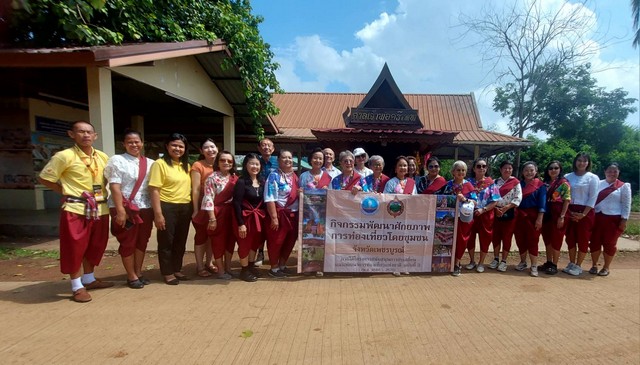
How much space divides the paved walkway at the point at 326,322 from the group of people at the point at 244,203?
40 centimetres

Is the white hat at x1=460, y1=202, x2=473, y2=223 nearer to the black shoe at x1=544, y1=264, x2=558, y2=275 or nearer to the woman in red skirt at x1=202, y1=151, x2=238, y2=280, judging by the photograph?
the black shoe at x1=544, y1=264, x2=558, y2=275

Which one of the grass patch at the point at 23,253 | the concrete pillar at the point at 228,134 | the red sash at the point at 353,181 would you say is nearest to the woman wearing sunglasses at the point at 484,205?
the red sash at the point at 353,181

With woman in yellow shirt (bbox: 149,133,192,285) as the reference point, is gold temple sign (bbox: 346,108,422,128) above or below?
above

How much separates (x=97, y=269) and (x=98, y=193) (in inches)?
67.2

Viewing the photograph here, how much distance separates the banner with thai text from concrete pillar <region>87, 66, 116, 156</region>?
336cm

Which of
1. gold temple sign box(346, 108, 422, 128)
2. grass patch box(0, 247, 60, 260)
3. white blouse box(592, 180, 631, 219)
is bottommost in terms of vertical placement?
grass patch box(0, 247, 60, 260)

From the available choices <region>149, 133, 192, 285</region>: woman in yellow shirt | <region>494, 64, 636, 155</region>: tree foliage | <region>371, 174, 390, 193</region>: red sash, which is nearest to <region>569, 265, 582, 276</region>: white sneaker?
<region>371, 174, 390, 193</region>: red sash

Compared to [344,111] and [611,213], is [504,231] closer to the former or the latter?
[611,213]

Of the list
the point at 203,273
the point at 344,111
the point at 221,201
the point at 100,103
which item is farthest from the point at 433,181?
the point at 344,111

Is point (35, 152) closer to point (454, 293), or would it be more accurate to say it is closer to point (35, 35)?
point (35, 35)

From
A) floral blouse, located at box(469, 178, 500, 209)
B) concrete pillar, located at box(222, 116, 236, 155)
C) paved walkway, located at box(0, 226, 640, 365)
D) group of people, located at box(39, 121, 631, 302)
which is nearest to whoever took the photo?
paved walkway, located at box(0, 226, 640, 365)

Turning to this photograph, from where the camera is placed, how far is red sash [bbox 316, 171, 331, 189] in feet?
13.5

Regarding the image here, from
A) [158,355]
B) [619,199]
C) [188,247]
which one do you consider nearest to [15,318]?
[158,355]

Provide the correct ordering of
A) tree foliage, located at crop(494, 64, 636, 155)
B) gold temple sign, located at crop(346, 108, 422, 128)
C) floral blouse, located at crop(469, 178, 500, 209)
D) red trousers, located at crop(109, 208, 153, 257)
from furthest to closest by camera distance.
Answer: tree foliage, located at crop(494, 64, 636, 155), gold temple sign, located at crop(346, 108, 422, 128), floral blouse, located at crop(469, 178, 500, 209), red trousers, located at crop(109, 208, 153, 257)
